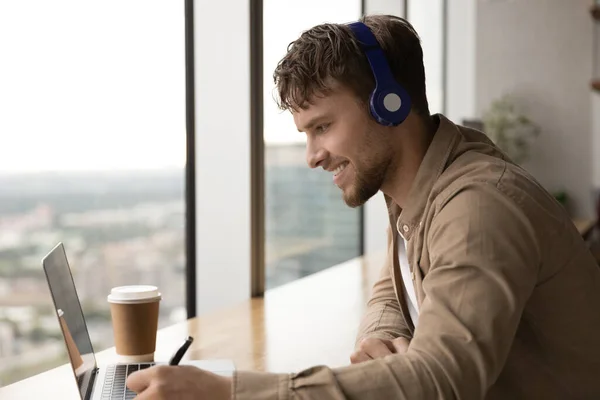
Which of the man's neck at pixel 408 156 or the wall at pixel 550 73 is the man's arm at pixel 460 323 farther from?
the wall at pixel 550 73

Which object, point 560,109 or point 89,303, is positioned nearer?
point 89,303

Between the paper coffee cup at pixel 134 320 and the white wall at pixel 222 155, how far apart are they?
0.97 m

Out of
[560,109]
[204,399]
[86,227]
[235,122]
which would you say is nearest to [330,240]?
[235,122]

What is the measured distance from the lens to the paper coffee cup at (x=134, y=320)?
146cm

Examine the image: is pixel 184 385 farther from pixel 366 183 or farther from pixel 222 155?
pixel 222 155

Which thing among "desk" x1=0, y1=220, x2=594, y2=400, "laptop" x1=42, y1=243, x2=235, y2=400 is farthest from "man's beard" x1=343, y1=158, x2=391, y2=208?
"desk" x1=0, y1=220, x2=594, y2=400

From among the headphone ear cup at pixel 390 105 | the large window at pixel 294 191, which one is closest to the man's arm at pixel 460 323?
the headphone ear cup at pixel 390 105

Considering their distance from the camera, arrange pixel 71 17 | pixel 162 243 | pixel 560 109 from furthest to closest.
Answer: pixel 560 109, pixel 162 243, pixel 71 17

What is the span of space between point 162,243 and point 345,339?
0.80 metres

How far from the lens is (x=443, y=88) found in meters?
5.36

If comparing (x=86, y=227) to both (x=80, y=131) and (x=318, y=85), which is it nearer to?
(x=80, y=131)

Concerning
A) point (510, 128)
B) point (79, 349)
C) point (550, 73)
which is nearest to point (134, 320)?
point (79, 349)

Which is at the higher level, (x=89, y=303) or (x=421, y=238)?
(x=421, y=238)

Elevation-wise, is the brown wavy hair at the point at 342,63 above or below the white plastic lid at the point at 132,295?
above
